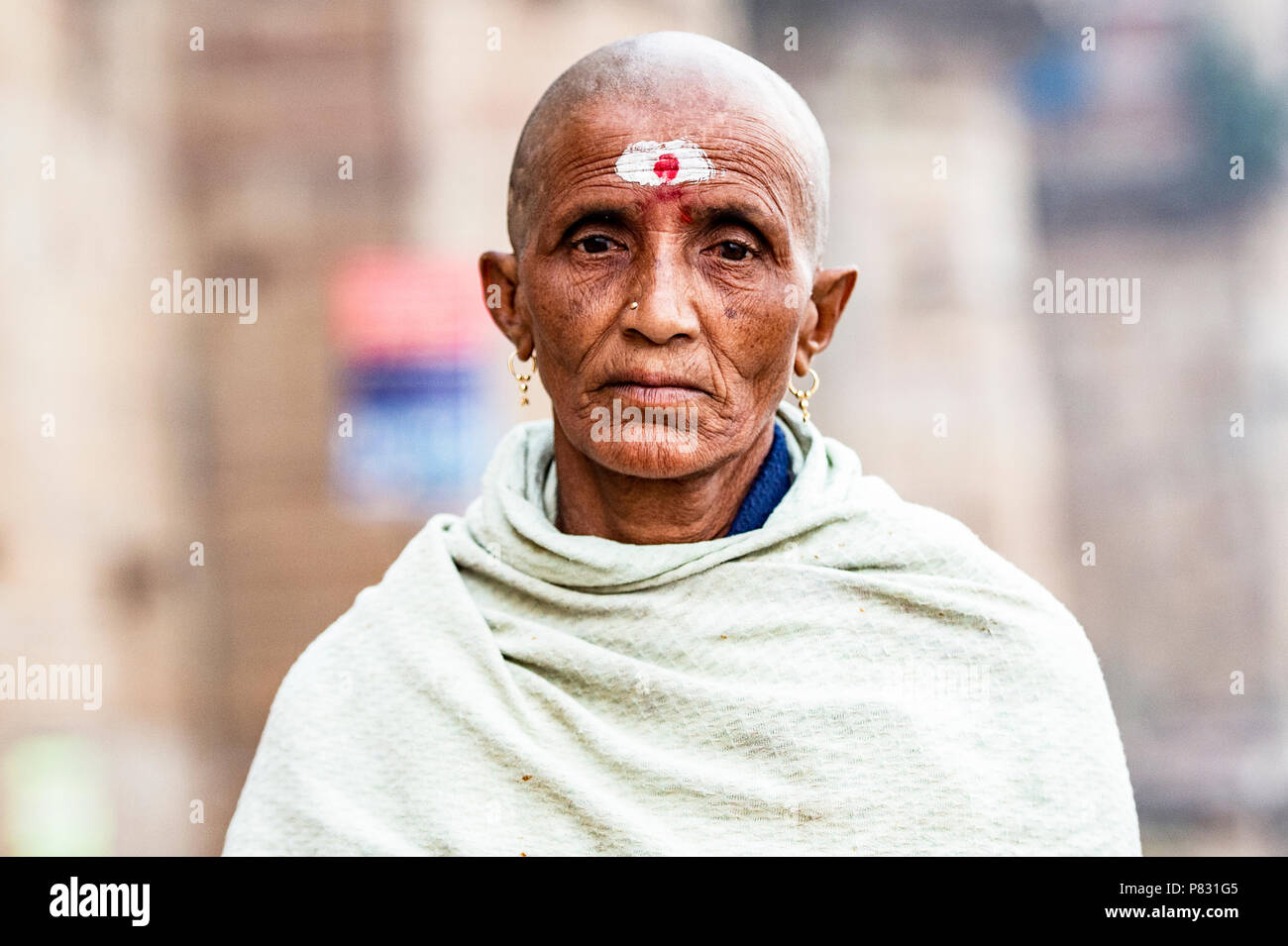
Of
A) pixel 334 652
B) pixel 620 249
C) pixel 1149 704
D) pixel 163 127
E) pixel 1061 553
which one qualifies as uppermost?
pixel 163 127

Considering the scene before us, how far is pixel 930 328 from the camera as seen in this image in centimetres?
1095

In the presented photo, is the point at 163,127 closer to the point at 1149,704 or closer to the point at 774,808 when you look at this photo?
the point at 774,808

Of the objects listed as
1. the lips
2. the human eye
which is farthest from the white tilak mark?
the lips

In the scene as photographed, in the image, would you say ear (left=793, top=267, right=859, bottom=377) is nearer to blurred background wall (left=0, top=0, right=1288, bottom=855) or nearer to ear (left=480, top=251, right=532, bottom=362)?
ear (left=480, top=251, right=532, bottom=362)

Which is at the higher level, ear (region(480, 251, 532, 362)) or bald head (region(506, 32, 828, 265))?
bald head (region(506, 32, 828, 265))

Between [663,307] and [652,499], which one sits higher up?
[663,307]

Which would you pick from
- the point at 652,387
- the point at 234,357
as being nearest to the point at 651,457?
the point at 652,387

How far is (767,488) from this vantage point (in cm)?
288

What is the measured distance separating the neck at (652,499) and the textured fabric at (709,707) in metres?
0.08

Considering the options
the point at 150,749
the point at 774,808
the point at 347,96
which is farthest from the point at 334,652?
the point at 347,96

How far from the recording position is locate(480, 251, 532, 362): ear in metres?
2.87

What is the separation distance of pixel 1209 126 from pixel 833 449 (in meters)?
11.3

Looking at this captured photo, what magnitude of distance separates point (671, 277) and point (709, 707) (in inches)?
29.9

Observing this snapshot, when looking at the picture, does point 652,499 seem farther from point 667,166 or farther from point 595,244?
point 667,166
